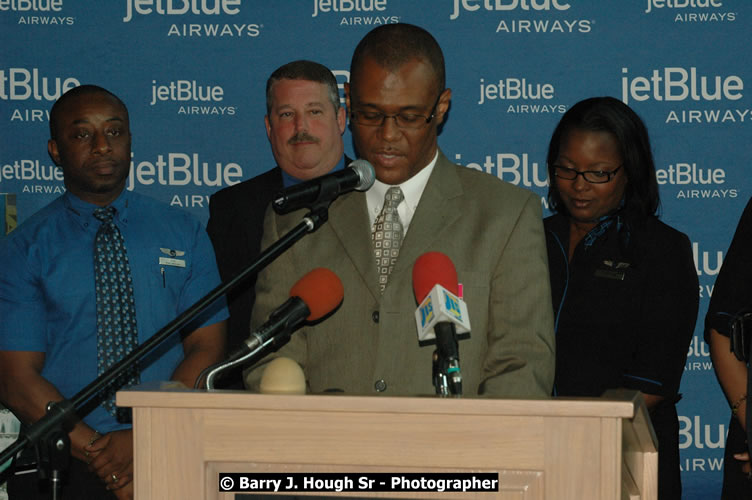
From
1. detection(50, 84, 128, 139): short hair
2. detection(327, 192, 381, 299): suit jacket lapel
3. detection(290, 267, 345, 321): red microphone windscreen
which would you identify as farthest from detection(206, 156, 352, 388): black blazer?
detection(290, 267, 345, 321): red microphone windscreen

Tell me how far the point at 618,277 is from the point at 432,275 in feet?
5.96

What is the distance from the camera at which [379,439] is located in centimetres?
176

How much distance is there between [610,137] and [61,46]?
8.50 ft

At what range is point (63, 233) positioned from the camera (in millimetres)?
3576

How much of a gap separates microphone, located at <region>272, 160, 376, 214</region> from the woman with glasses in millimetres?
1575

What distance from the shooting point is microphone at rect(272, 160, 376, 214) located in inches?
78.7

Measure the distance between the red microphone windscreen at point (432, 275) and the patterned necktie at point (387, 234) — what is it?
0.59 metres

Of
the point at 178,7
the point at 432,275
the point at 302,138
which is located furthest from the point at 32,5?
the point at 432,275

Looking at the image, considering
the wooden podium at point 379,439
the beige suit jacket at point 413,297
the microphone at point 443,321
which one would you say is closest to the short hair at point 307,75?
the beige suit jacket at point 413,297

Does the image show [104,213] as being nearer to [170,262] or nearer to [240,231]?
[170,262]

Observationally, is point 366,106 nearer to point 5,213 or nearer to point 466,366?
point 466,366

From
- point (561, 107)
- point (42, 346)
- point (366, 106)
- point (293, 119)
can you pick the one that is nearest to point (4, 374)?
point (42, 346)

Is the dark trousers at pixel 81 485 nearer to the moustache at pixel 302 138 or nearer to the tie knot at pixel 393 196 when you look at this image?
the moustache at pixel 302 138

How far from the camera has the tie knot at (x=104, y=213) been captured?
11.8 feet
